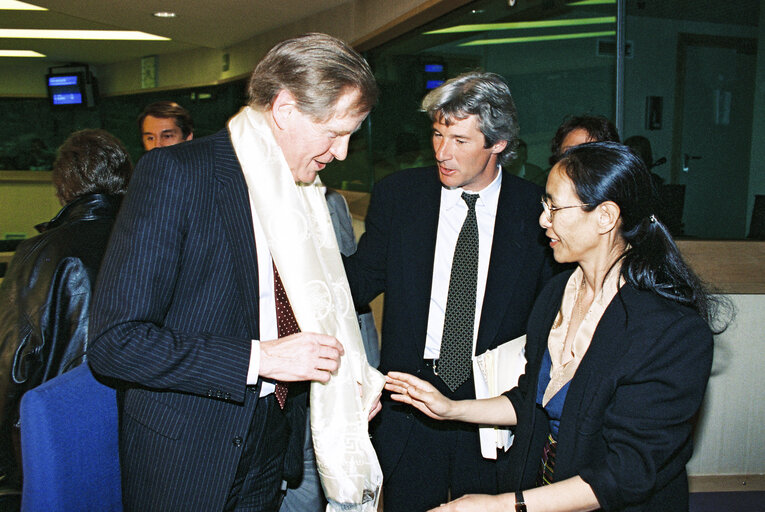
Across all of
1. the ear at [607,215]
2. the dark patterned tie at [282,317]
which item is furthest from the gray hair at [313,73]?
the ear at [607,215]

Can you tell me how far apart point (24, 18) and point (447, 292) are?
6.20m

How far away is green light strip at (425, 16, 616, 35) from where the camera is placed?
3422 mm

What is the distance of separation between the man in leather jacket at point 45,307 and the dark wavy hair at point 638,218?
157cm

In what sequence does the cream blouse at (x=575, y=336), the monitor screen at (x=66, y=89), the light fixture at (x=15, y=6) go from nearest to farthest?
1. the cream blouse at (x=575, y=336)
2. the light fixture at (x=15, y=6)
3. the monitor screen at (x=66, y=89)

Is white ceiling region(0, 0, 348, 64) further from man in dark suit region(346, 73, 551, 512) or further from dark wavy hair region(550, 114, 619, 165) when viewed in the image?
man in dark suit region(346, 73, 551, 512)

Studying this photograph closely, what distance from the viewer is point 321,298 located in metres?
1.40

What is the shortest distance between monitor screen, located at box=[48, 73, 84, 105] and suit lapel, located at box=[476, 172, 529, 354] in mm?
6845

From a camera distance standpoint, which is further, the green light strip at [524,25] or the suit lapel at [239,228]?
the green light strip at [524,25]

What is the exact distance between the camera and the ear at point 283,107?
1.31m

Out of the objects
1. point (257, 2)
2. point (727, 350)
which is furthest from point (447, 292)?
point (257, 2)

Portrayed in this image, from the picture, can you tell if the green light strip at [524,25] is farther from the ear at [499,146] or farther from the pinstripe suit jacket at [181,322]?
the pinstripe suit jacket at [181,322]

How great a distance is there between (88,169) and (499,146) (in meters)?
1.44

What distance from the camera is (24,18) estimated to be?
616 cm

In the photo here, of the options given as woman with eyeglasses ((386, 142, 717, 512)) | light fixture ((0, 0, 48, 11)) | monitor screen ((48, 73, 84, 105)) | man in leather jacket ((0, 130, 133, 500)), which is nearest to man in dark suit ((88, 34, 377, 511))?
woman with eyeglasses ((386, 142, 717, 512))
